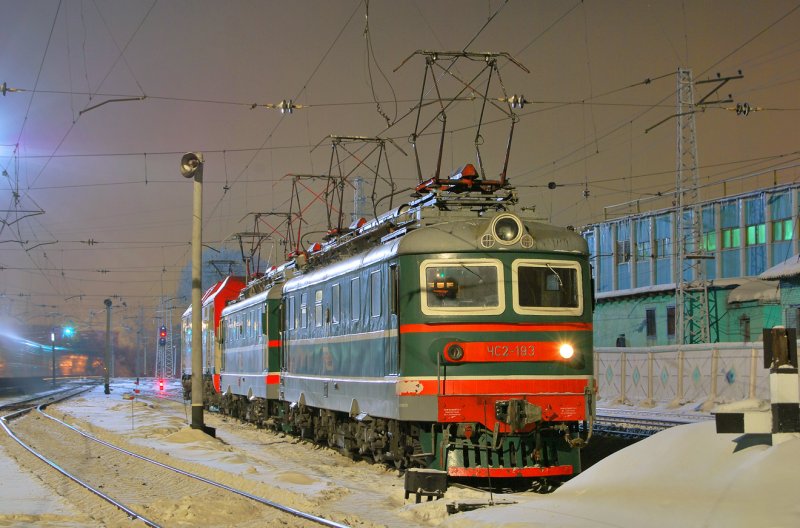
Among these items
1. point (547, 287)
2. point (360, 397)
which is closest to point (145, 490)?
point (360, 397)

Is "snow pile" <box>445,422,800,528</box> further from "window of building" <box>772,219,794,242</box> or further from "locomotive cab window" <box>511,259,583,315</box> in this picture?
"window of building" <box>772,219,794,242</box>

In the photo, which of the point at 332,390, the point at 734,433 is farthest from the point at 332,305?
the point at 734,433

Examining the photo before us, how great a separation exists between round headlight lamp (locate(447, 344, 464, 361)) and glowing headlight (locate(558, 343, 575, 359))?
4.41 ft

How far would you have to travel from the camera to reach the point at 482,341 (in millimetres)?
12938

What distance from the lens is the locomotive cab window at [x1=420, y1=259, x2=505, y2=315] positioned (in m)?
13.0

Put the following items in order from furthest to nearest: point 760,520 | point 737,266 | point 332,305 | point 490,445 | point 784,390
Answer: point 737,266
point 332,305
point 490,445
point 784,390
point 760,520

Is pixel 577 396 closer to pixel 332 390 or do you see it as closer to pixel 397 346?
pixel 397 346

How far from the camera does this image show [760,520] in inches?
302

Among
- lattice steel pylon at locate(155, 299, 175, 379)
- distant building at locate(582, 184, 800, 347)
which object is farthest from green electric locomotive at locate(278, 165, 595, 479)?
lattice steel pylon at locate(155, 299, 175, 379)

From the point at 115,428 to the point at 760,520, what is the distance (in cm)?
2074

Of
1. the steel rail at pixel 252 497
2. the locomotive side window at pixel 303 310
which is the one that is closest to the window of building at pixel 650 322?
the locomotive side window at pixel 303 310

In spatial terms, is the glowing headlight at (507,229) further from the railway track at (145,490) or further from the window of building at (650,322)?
the window of building at (650,322)

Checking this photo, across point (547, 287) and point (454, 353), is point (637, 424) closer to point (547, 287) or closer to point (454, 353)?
point (547, 287)

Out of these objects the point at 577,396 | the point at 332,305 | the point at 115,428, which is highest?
the point at 332,305
